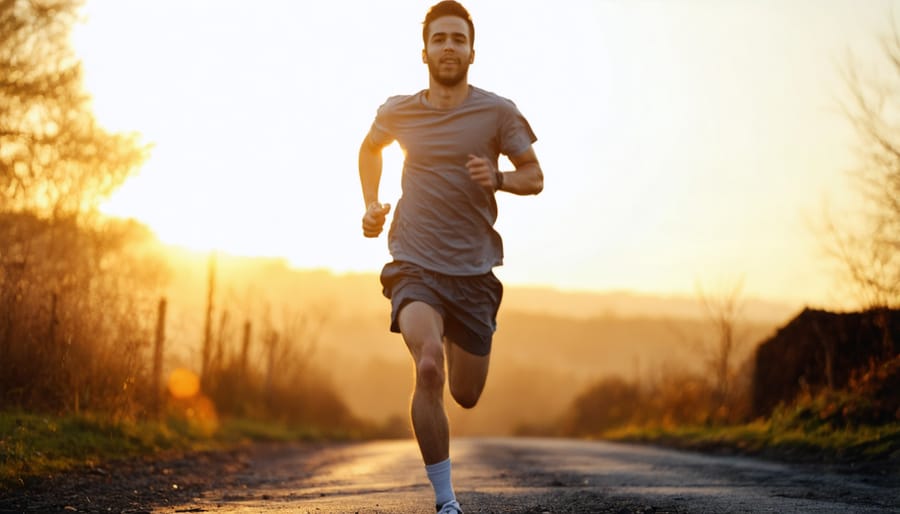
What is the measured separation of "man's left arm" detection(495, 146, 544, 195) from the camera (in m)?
5.46

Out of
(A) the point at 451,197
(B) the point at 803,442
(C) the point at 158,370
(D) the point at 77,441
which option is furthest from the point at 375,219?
(C) the point at 158,370

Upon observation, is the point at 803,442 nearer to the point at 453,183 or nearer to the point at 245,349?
the point at 453,183

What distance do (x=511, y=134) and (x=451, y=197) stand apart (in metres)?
0.45

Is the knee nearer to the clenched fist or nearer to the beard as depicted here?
the clenched fist

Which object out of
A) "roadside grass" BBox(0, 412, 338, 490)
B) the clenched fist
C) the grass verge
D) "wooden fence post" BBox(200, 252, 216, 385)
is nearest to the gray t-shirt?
the clenched fist

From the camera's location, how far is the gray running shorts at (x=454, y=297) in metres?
5.47

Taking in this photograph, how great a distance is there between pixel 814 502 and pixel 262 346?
17.3 metres

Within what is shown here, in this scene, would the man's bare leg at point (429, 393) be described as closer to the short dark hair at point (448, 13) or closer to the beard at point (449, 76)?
the beard at point (449, 76)

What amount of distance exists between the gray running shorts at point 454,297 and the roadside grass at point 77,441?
322 centimetres

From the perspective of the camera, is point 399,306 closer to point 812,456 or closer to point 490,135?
point 490,135

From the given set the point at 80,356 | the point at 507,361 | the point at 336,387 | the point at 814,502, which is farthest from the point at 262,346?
the point at 507,361

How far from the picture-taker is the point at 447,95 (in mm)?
5656

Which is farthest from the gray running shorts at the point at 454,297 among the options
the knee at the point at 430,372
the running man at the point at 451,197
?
the knee at the point at 430,372

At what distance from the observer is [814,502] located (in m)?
6.29
